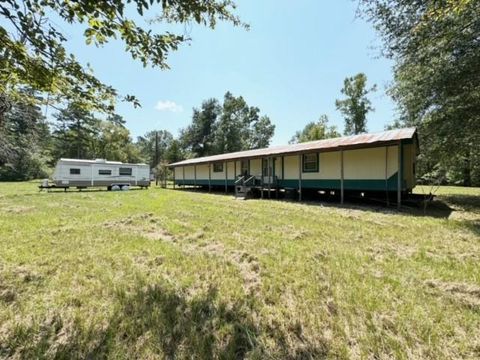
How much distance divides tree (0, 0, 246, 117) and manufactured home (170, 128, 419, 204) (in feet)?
30.0

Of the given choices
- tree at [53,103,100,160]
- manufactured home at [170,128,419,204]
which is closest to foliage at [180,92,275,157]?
tree at [53,103,100,160]

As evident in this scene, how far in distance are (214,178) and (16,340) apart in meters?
19.0

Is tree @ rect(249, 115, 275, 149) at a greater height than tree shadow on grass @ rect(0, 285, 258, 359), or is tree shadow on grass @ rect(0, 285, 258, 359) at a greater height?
tree @ rect(249, 115, 275, 149)

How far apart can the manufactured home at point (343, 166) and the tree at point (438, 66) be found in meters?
1.33

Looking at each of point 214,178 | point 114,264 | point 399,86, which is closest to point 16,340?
point 114,264

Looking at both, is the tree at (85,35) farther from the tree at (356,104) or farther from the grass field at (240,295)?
the tree at (356,104)

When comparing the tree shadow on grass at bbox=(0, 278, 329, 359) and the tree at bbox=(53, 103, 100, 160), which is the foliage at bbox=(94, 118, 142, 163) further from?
the tree shadow on grass at bbox=(0, 278, 329, 359)

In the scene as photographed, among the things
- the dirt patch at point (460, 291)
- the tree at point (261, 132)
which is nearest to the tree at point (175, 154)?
the tree at point (261, 132)

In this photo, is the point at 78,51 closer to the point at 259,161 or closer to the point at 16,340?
the point at 16,340

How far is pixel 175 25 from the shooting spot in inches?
132

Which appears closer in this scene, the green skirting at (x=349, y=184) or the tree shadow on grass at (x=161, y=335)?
the tree shadow on grass at (x=161, y=335)

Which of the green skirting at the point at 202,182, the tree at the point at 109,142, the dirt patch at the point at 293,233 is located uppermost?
the tree at the point at 109,142

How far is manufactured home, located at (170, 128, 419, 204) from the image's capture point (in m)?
10.7

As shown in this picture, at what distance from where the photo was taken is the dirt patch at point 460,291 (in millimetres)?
2941
